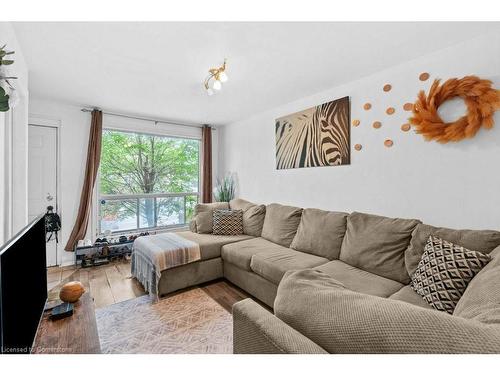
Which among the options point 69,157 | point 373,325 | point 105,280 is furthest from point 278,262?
point 69,157

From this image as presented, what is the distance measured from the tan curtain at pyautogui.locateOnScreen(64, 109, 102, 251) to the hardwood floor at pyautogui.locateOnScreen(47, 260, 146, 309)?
46cm

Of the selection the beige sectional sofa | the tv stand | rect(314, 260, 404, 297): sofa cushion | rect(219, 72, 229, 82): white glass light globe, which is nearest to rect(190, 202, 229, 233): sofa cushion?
the beige sectional sofa

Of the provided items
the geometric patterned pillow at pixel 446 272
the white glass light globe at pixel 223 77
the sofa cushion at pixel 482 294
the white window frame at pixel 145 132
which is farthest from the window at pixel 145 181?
the sofa cushion at pixel 482 294

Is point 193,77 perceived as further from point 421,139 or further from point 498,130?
point 498,130

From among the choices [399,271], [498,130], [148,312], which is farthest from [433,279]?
[148,312]

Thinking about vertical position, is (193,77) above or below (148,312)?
above

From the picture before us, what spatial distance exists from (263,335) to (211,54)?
84.7 inches

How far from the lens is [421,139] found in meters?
2.19

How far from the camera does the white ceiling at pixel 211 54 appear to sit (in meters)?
1.78

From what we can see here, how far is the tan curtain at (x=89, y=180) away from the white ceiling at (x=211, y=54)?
0.51 metres

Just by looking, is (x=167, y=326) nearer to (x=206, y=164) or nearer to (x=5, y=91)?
(x=5, y=91)

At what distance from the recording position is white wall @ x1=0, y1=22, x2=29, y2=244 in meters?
1.79

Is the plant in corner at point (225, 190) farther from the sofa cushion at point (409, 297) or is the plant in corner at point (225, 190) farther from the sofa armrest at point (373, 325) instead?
the sofa armrest at point (373, 325)

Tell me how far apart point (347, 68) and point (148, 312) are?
10.0 ft
